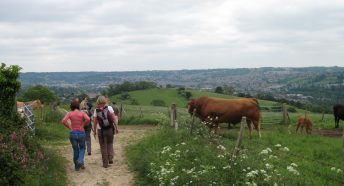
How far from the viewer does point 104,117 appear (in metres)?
12.9

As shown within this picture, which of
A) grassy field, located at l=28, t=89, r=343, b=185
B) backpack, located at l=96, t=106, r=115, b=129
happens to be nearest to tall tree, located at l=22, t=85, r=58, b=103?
grassy field, located at l=28, t=89, r=343, b=185

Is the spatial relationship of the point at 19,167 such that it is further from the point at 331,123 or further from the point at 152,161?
the point at 331,123

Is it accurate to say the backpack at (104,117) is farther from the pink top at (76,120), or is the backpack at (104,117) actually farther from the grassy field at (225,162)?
the grassy field at (225,162)

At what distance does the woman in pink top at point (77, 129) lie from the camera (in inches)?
486

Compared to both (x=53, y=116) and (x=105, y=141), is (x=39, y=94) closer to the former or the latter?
(x=53, y=116)

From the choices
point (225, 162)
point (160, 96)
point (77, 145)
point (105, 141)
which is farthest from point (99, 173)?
point (160, 96)

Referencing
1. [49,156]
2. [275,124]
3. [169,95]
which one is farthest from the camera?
[169,95]

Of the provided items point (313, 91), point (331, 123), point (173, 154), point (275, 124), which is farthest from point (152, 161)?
point (313, 91)

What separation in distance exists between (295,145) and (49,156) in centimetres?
831

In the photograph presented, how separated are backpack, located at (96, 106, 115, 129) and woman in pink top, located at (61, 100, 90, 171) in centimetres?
49

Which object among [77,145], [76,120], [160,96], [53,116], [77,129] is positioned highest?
[76,120]

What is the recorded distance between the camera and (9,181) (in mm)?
9453

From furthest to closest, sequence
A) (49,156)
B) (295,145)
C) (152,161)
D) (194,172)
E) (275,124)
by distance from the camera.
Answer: (275,124), (295,145), (49,156), (152,161), (194,172)

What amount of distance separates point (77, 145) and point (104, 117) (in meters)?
1.06
